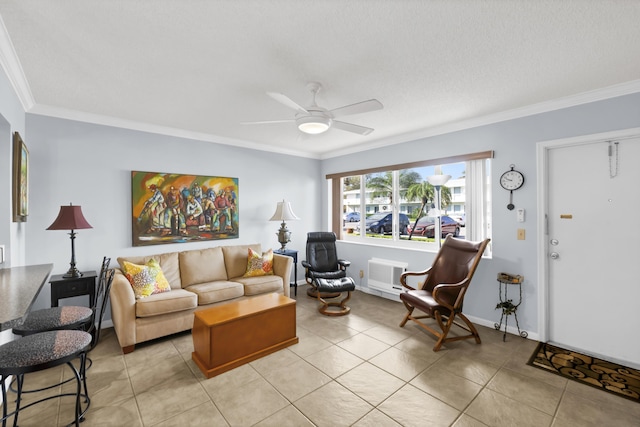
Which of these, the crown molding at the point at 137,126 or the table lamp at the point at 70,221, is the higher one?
the crown molding at the point at 137,126

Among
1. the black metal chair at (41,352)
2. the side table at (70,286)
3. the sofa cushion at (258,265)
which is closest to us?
the black metal chair at (41,352)

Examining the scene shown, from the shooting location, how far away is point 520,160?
128 inches

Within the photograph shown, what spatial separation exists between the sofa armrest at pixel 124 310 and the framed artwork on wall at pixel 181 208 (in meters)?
0.95

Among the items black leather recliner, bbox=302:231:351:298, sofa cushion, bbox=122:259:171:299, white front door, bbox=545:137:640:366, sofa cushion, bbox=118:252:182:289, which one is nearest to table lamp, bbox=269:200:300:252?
black leather recliner, bbox=302:231:351:298

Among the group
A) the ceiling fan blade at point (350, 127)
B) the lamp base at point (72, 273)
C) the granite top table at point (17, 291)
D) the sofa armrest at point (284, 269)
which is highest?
the ceiling fan blade at point (350, 127)

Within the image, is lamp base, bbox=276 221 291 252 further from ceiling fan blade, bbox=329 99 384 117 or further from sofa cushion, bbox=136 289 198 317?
ceiling fan blade, bbox=329 99 384 117

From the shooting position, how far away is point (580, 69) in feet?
7.76

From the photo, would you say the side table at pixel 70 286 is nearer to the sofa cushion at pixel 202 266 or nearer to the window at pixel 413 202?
the sofa cushion at pixel 202 266

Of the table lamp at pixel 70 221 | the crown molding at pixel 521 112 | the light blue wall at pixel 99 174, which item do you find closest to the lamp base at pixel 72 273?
the table lamp at pixel 70 221

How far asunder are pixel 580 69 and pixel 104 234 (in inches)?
197

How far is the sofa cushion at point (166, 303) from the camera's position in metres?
2.96

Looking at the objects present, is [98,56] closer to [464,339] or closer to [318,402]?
[318,402]

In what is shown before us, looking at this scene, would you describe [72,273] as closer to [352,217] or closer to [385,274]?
[385,274]

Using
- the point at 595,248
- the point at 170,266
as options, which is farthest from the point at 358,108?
the point at 170,266
